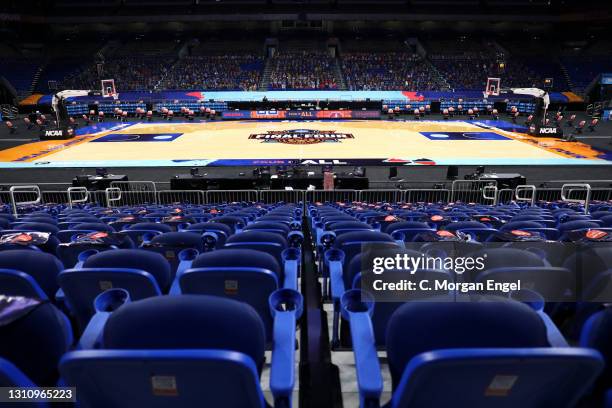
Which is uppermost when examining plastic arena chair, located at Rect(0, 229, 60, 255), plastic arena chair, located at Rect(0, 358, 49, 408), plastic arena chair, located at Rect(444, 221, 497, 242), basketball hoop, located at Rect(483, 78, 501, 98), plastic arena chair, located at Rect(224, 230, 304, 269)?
basketball hoop, located at Rect(483, 78, 501, 98)

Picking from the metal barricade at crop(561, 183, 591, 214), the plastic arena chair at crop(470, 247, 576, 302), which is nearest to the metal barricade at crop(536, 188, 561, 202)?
the metal barricade at crop(561, 183, 591, 214)

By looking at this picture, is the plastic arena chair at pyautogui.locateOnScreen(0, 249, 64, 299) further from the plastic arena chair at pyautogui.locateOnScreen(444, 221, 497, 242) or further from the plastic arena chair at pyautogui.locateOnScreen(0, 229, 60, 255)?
the plastic arena chair at pyautogui.locateOnScreen(444, 221, 497, 242)

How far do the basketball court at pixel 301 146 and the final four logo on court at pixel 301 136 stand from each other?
7 centimetres

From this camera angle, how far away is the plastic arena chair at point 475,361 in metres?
1.60

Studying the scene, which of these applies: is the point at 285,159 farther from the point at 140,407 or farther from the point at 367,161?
A: the point at 140,407

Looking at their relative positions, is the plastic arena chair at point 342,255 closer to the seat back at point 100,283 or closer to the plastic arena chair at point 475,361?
the plastic arena chair at point 475,361

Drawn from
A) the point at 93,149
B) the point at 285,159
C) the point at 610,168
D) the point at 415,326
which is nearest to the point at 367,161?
the point at 285,159

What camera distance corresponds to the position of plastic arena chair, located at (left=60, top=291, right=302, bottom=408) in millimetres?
1606

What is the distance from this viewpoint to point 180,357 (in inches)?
61.4

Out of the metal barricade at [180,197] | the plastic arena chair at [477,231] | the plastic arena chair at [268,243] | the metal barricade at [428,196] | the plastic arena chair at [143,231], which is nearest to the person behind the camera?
the plastic arena chair at [268,243]

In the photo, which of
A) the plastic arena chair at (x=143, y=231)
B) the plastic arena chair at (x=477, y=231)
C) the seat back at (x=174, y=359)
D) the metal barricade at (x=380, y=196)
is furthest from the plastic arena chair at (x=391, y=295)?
the metal barricade at (x=380, y=196)

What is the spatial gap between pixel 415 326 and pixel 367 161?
22000mm

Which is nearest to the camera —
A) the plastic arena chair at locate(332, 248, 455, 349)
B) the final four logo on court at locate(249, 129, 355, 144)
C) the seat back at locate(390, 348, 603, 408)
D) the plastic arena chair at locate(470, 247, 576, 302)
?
the seat back at locate(390, 348, 603, 408)

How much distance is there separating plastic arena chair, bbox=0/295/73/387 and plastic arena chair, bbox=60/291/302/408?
6.4 inches
